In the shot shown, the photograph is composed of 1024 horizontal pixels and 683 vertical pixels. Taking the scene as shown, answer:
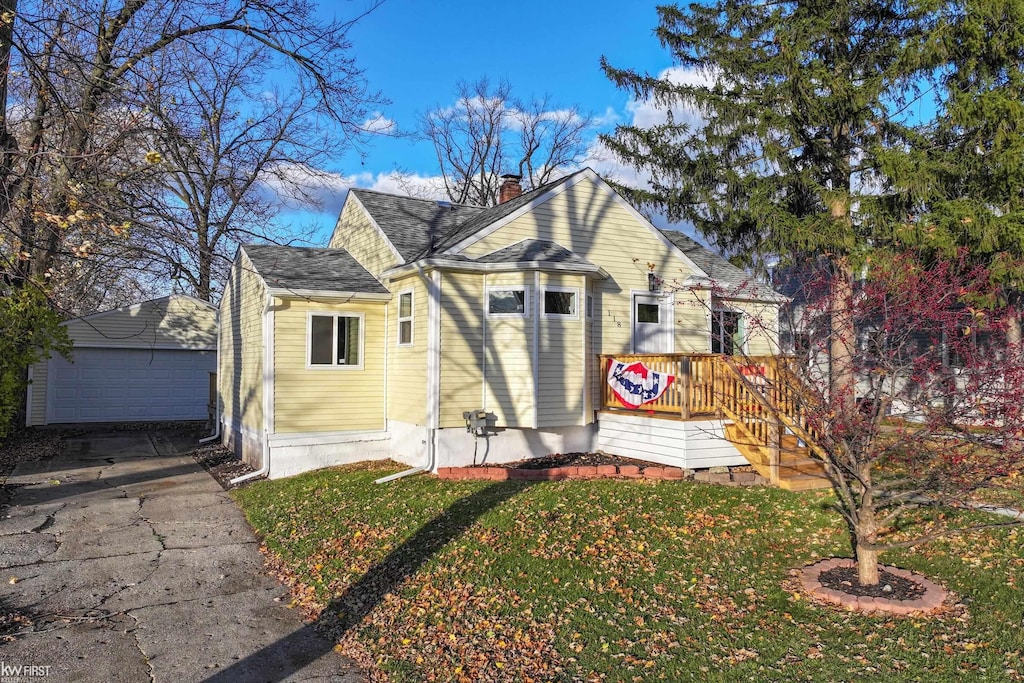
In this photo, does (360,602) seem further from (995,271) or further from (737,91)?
(737,91)

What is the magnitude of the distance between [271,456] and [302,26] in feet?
24.5

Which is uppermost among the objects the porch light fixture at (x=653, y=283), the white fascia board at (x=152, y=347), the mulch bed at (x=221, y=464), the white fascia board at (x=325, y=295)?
the porch light fixture at (x=653, y=283)

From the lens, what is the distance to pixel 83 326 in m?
21.2

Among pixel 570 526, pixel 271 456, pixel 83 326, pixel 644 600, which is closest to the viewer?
pixel 644 600

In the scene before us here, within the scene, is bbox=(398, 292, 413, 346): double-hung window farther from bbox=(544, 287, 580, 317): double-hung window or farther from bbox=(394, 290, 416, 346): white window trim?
bbox=(544, 287, 580, 317): double-hung window

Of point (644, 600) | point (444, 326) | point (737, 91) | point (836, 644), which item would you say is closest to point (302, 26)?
point (444, 326)

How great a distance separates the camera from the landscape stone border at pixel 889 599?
5.57m

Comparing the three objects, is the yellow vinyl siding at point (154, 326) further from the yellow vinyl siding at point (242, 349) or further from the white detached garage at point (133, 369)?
the yellow vinyl siding at point (242, 349)

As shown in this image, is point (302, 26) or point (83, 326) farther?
point (83, 326)

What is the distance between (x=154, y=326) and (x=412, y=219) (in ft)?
38.9

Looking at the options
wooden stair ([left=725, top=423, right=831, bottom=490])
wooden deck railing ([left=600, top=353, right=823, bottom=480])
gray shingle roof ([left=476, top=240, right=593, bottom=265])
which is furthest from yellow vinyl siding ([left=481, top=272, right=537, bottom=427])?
wooden stair ([left=725, top=423, right=831, bottom=490])

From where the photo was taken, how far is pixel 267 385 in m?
12.6

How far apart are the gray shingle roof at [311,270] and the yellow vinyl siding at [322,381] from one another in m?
0.36

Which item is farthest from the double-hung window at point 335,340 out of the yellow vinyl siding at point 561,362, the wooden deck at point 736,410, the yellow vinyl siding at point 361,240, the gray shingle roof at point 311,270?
the wooden deck at point 736,410
